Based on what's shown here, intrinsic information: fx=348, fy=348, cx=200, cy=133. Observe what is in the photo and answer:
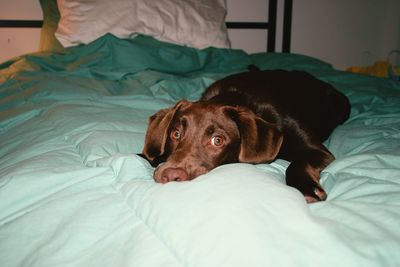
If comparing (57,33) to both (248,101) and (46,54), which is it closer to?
(46,54)

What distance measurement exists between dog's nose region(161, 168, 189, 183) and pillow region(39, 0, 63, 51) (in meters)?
2.58

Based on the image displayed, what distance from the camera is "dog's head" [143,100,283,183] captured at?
5.01 ft

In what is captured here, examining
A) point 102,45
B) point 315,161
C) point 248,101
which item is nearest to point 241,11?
point 102,45

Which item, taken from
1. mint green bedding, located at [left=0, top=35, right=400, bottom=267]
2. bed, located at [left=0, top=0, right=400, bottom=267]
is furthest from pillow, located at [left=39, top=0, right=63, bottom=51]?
mint green bedding, located at [left=0, top=35, right=400, bottom=267]

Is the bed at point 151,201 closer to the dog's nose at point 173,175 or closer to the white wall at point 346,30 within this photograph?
the dog's nose at point 173,175

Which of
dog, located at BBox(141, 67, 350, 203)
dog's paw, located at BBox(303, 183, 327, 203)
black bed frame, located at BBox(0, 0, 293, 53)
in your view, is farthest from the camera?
black bed frame, located at BBox(0, 0, 293, 53)

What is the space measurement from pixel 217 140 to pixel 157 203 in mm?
694

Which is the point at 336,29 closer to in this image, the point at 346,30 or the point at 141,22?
the point at 346,30

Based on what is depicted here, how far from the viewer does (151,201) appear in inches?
36.7

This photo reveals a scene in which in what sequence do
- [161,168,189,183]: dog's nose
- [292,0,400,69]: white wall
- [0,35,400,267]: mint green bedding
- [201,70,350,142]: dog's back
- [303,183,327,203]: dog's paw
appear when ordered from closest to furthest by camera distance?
[0,35,400,267]: mint green bedding
[161,168,189,183]: dog's nose
[303,183,327,203]: dog's paw
[201,70,350,142]: dog's back
[292,0,400,69]: white wall

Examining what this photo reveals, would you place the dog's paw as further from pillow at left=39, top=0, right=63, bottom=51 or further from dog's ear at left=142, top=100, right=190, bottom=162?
pillow at left=39, top=0, right=63, bottom=51

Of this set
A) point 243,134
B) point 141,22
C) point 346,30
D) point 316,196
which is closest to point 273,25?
point 346,30

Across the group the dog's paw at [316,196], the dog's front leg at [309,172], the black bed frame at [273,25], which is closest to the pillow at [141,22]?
the black bed frame at [273,25]

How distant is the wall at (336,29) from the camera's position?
457 centimetres
